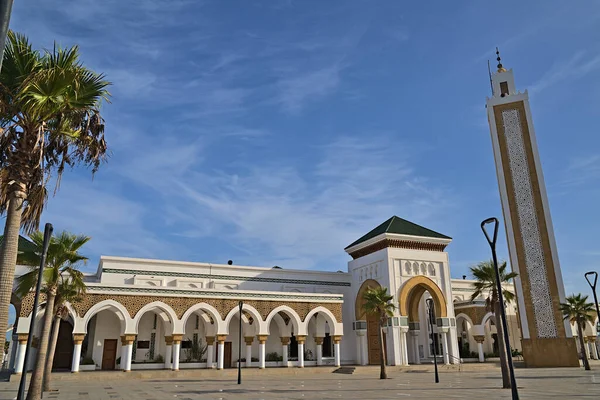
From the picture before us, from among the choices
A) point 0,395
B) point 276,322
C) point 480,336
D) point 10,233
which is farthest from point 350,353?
point 10,233

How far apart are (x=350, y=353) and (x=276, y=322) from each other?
5.68 meters

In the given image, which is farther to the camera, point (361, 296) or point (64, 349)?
point (361, 296)

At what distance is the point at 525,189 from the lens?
2950 centimetres

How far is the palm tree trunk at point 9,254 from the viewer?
7344 millimetres

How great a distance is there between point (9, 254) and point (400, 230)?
2713 centimetres

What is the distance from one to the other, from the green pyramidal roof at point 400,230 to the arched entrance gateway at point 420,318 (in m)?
3.18

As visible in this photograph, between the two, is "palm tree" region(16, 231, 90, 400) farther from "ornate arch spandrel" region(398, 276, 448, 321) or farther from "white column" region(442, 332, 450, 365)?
"white column" region(442, 332, 450, 365)

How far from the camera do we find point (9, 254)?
7.57 m

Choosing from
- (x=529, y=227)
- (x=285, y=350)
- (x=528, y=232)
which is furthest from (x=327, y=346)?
(x=529, y=227)

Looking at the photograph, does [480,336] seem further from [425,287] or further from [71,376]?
[71,376]

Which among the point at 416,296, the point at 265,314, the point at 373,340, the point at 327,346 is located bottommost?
the point at 327,346

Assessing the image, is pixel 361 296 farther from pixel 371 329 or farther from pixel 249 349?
pixel 249 349

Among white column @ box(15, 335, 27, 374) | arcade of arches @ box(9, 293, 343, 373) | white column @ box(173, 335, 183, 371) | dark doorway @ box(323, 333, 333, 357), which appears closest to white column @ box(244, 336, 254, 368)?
arcade of arches @ box(9, 293, 343, 373)

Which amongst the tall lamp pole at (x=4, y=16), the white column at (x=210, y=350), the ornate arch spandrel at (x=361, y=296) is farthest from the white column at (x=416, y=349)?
the tall lamp pole at (x=4, y=16)
